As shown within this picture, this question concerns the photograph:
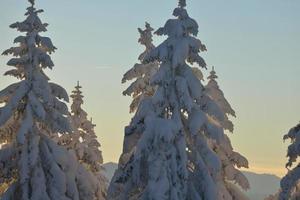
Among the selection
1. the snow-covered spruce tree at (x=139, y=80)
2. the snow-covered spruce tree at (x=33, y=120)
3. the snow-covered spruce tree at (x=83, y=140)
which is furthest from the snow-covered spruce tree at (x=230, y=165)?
the snow-covered spruce tree at (x=83, y=140)

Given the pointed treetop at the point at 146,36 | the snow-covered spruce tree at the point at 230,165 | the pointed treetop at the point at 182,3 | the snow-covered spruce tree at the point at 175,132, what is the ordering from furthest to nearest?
the pointed treetop at the point at 146,36
the snow-covered spruce tree at the point at 230,165
the pointed treetop at the point at 182,3
the snow-covered spruce tree at the point at 175,132

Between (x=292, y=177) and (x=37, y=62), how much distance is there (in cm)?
1341

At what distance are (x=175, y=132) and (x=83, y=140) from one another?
20843 millimetres

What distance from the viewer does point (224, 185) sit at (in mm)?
30422

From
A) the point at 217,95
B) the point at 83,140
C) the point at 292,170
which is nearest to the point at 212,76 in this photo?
the point at 217,95

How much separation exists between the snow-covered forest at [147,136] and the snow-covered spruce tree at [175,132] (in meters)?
0.04

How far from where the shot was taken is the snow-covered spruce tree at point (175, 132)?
24594 mm

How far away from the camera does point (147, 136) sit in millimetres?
24656

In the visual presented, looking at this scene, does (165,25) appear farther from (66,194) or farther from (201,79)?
(66,194)

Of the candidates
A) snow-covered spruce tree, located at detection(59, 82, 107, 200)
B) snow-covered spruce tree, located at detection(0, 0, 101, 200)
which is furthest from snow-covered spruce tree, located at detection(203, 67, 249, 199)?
snow-covered spruce tree, located at detection(59, 82, 107, 200)

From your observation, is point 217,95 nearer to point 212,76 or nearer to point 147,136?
point 212,76

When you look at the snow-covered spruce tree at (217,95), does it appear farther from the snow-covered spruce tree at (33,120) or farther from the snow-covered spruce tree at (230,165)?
the snow-covered spruce tree at (33,120)

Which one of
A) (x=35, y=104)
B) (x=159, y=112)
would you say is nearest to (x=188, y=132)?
Answer: (x=159, y=112)

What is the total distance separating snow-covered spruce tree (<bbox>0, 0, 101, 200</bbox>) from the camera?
27297mm
